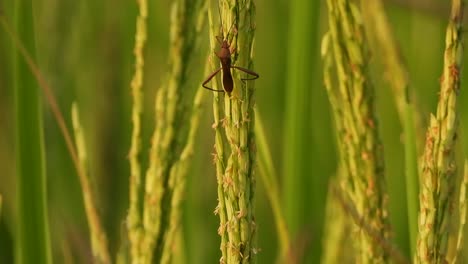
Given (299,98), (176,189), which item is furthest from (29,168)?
(299,98)

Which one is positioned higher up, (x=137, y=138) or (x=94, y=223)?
(x=137, y=138)

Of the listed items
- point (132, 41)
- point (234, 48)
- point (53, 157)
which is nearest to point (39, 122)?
point (234, 48)

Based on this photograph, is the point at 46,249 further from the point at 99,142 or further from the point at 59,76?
the point at 99,142

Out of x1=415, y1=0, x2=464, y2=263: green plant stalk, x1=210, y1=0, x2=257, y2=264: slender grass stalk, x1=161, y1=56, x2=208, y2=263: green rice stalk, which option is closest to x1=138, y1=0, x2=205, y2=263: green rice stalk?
x1=161, y1=56, x2=208, y2=263: green rice stalk

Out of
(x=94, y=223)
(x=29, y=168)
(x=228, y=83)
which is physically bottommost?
(x=94, y=223)

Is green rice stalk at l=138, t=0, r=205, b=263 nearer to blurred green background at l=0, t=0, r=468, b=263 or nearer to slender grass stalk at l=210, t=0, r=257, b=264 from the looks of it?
slender grass stalk at l=210, t=0, r=257, b=264

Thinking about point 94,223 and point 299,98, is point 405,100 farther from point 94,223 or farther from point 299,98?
point 94,223
